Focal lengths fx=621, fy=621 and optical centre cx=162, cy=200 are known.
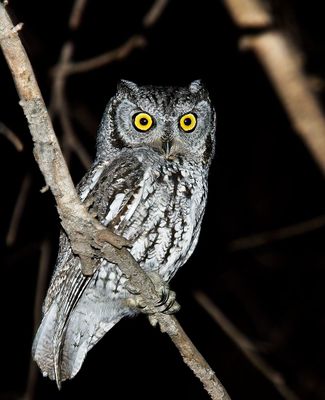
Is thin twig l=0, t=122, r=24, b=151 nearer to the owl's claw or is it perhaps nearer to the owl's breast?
the owl's breast

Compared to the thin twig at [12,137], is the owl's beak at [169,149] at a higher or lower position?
higher

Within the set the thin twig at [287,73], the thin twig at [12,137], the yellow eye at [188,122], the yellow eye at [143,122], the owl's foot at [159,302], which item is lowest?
the owl's foot at [159,302]

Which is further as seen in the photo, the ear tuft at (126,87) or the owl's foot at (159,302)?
the ear tuft at (126,87)

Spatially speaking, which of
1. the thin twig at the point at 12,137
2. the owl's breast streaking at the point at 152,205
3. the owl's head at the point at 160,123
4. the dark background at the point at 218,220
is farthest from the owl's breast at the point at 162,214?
the dark background at the point at 218,220

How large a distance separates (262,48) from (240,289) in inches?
153

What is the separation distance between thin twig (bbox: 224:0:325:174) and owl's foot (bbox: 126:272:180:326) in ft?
3.93

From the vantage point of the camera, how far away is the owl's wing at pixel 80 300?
8.60 feet

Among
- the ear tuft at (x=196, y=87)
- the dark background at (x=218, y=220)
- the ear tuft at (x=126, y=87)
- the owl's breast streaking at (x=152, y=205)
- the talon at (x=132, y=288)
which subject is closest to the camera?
the talon at (x=132, y=288)

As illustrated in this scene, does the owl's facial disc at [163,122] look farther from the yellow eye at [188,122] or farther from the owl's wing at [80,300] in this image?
the owl's wing at [80,300]

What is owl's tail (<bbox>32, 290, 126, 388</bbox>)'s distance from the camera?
2.72 metres

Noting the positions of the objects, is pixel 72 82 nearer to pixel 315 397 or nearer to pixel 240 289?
pixel 240 289

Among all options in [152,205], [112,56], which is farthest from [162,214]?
[112,56]

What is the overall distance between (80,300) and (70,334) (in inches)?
7.7

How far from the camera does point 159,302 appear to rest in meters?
2.52
